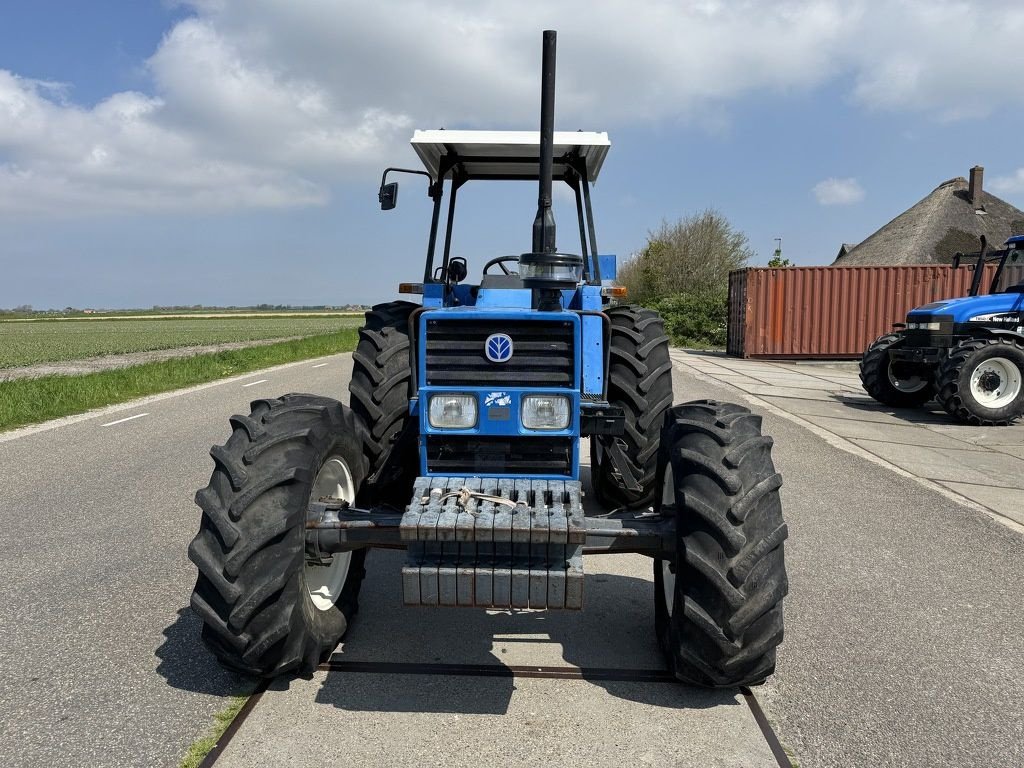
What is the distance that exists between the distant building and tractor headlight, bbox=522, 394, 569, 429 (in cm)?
3409

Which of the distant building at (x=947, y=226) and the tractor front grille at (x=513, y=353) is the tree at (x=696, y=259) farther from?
the tractor front grille at (x=513, y=353)

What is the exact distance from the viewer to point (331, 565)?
139 inches

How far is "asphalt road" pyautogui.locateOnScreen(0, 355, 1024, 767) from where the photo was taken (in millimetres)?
2785

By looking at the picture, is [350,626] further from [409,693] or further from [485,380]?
[485,380]

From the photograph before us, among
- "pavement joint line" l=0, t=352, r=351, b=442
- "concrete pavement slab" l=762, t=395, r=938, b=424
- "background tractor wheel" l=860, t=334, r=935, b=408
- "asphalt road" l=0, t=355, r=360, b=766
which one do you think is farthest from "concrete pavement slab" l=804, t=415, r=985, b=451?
"pavement joint line" l=0, t=352, r=351, b=442

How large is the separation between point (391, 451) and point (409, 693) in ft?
4.74

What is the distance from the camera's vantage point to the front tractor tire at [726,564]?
278 cm

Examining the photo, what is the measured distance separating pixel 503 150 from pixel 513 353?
246 cm

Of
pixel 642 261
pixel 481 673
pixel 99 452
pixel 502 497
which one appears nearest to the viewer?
pixel 502 497

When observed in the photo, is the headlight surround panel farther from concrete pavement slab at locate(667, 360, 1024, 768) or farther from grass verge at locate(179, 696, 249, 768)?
grass verge at locate(179, 696, 249, 768)

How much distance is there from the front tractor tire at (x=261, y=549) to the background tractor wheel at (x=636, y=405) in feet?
6.94

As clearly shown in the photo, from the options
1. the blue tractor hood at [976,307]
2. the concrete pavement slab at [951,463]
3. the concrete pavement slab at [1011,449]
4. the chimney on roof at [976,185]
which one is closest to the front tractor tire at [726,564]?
the concrete pavement slab at [951,463]

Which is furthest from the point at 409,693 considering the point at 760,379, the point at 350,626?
the point at 760,379

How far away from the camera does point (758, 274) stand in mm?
22891
